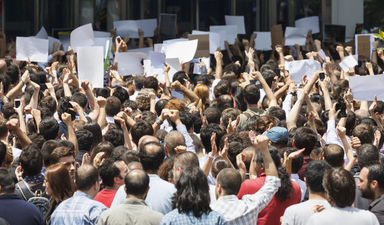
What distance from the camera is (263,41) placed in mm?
12484

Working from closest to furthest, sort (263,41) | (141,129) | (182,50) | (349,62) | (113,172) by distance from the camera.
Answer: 1. (113,172)
2. (141,129)
3. (349,62)
4. (182,50)
5. (263,41)

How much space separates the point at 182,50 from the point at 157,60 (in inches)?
21.9

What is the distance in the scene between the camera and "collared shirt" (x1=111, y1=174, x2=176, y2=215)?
12.8ft

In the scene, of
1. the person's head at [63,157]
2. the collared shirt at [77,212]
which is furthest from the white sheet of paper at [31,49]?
the collared shirt at [77,212]

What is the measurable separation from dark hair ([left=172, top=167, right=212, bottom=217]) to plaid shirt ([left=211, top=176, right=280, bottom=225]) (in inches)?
9.2

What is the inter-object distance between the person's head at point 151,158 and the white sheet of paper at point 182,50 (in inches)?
202

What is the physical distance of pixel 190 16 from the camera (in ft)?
49.1

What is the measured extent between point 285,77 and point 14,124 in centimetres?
551

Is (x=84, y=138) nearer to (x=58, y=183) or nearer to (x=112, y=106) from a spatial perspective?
(x=58, y=183)

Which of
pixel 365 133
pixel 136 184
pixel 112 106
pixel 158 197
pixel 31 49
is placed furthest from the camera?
pixel 31 49

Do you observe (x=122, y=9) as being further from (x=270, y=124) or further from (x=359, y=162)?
(x=359, y=162)

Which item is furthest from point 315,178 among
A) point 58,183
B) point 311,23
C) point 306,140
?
point 311,23

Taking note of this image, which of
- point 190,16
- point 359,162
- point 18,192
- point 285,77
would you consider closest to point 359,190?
point 359,162

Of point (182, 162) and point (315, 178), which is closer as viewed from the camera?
point (315, 178)
